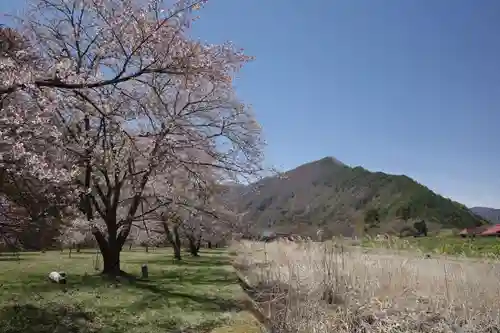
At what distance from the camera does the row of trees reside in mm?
7797

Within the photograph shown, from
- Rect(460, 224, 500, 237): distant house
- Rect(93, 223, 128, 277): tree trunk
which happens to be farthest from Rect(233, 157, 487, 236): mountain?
Rect(93, 223, 128, 277): tree trunk

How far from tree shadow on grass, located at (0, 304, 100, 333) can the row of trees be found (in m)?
1.70

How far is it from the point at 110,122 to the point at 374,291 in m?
6.34

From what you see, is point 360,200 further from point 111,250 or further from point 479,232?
point 111,250

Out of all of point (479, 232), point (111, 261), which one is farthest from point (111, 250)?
point (479, 232)

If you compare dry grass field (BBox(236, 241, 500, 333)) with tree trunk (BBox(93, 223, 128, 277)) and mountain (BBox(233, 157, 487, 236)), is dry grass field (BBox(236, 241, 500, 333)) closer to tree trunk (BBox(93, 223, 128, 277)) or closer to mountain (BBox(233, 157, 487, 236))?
tree trunk (BBox(93, 223, 128, 277))

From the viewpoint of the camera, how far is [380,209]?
345 ft

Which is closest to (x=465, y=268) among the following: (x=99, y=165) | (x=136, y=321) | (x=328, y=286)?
(x=328, y=286)

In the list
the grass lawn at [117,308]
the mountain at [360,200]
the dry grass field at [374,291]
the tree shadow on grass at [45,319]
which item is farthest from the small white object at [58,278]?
the mountain at [360,200]

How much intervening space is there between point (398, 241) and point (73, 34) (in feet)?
34.2

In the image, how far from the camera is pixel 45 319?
7496 mm

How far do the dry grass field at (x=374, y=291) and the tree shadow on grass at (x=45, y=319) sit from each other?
3.49 metres

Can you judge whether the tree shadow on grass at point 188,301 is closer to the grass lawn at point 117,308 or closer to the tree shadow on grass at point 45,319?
the grass lawn at point 117,308

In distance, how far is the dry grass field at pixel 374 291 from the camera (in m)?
7.91
